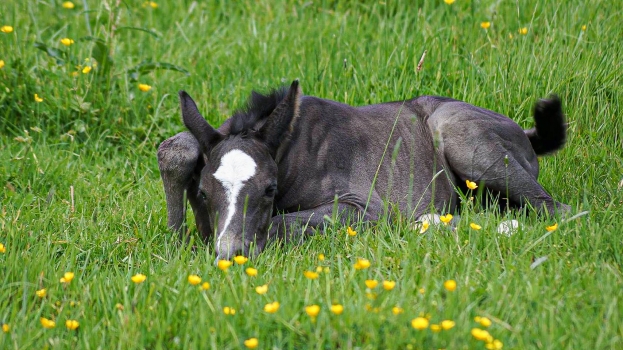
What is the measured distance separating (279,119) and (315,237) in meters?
0.78

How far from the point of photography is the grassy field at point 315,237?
11.3 ft

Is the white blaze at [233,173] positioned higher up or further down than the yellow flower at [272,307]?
further down

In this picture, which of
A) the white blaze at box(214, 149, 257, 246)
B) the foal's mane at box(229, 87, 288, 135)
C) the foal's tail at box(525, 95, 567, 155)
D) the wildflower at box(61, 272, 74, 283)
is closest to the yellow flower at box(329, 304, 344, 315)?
the wildflower at box(61, 272, 74, 283)

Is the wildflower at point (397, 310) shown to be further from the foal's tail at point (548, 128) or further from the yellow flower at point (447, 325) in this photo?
the foal's tail at point (548, 128)

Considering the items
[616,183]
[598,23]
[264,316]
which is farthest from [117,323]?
[598,23]

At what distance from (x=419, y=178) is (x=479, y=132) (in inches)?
20.7

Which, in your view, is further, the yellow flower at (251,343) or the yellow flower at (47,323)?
the yellow flower at (47,323)

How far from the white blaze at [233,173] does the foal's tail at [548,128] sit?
224 centimetres

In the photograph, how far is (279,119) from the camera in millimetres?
5059

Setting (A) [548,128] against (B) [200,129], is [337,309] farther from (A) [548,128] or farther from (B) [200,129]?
(A) [548,128]

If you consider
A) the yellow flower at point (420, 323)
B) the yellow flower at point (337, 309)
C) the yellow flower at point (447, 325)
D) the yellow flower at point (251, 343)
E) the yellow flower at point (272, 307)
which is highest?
the yellow flower at point (420, 323)

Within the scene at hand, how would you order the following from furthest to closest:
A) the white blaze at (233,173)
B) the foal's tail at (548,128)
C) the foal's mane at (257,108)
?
1. the foal's tail at (548,128)
2. the foal's mane at (257,108)
3. the white blaze at (233,173)

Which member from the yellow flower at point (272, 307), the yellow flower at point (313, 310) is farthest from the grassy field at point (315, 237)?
the yellow flower at point (313, 310)

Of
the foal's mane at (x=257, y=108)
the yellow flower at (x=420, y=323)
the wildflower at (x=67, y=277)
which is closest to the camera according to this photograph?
the yellow flower at (x=420, y=323)
